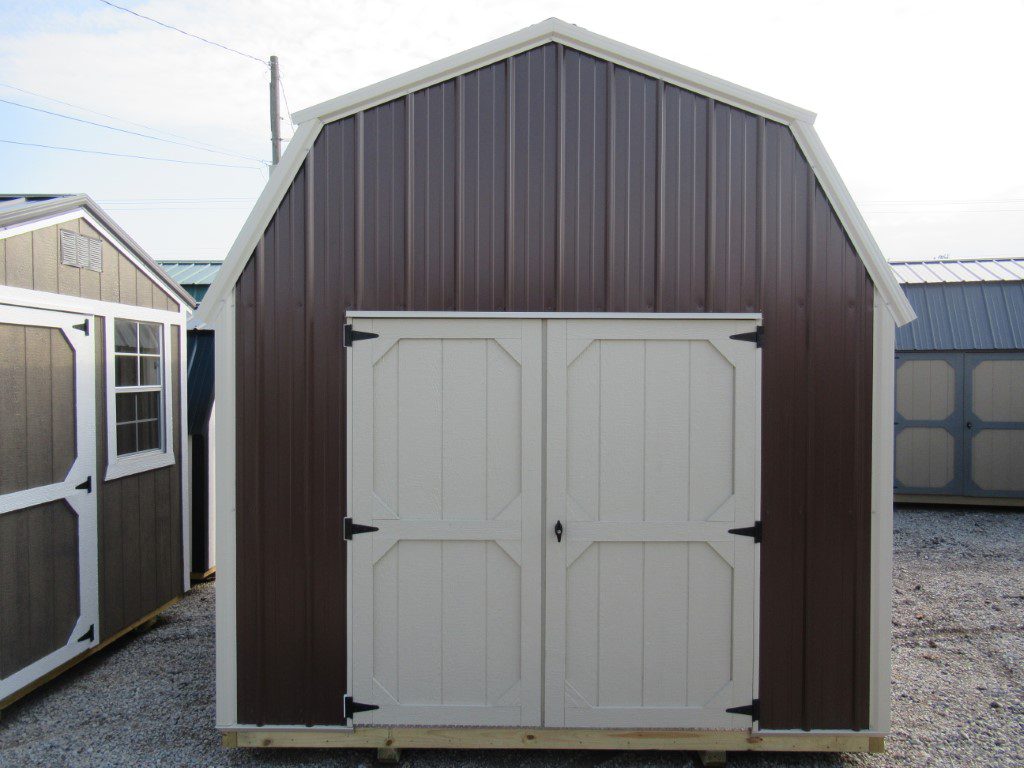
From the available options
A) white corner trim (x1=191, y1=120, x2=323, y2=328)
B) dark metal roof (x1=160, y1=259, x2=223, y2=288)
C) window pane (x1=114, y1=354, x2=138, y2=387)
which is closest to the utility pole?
dark metal roof (x1=160, y1=259, x2=223, y2=288)

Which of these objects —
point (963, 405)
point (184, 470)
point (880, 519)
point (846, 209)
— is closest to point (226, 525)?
point (184, 470)

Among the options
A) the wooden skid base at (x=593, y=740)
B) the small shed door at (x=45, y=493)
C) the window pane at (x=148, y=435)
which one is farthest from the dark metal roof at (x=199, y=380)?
the wooden skid base at (x=593, y=740)

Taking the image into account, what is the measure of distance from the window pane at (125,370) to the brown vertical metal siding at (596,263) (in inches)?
88.8

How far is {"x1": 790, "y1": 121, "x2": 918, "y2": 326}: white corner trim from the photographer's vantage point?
3.58m

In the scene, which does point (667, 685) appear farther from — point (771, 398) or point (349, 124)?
point (349, 124)

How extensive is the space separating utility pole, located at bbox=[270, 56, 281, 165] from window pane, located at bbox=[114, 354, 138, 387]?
29.9ft

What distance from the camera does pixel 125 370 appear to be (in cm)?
543

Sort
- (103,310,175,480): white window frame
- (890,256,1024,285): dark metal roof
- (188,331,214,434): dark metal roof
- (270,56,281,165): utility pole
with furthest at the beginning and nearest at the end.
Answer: (270,56,281,165): utility pole → (890,256,1024,285): dark metal roof → (188,331,214,434): dark metal roof → (103,310,175,480): white window frame

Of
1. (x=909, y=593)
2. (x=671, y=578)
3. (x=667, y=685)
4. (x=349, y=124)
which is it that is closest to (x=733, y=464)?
(x=671, y=578)

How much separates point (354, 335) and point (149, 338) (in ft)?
10.0

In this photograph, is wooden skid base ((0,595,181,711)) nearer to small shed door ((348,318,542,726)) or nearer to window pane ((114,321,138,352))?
window pane ((114,321,138,352))

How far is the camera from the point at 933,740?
3932mm

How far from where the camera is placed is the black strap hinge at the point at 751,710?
11.9ft

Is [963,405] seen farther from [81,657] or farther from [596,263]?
[81,657]
